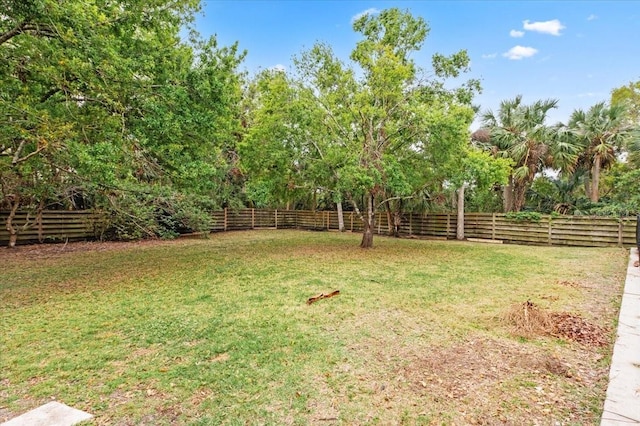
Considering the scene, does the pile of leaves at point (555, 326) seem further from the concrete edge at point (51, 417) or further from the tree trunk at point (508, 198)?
the tree trunk at point (508, 198)

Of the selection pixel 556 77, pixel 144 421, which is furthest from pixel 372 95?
pixel 556 77

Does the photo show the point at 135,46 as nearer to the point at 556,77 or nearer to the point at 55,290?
the point at 55,290

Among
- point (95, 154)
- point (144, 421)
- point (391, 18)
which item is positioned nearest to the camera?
point (144, 421)

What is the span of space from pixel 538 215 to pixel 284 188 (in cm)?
867

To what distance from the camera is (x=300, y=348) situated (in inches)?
126

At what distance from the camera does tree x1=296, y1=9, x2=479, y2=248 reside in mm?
8398

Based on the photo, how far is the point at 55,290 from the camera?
5.51 meters

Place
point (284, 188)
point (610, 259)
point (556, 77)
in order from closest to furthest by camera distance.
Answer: point (610, 259)
point (284, 188)
point (556, 77)

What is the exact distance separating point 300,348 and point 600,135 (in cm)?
1399

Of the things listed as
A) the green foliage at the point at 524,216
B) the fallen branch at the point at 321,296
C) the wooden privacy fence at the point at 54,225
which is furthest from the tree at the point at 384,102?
the wooden privacy fence at the point at 54,225

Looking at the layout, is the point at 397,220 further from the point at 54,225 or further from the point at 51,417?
the point at 51,417

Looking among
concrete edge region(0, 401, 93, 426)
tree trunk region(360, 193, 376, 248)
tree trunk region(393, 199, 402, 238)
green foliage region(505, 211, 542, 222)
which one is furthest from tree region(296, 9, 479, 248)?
concrete edge region(0, 401, 93, 426)

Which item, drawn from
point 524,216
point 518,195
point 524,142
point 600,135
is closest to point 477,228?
point 524,216

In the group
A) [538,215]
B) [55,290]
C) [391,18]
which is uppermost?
[391,18]
